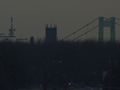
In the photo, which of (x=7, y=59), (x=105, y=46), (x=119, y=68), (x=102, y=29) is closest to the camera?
(x=7, y=59)

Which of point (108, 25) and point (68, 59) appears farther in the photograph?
point (108, 25)

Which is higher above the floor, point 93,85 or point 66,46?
point 66,46

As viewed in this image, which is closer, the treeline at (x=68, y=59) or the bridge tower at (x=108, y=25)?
the treeline at (x=68, y=59)

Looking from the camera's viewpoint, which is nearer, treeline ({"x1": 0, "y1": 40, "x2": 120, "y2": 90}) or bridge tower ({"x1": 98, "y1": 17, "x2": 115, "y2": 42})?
treeline ({"x1": 0, "y1": 40, "x2": 120, "y2": 90})

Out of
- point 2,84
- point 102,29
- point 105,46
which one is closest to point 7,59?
point 2,84

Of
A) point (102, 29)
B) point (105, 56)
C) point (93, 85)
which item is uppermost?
point (102, 29)

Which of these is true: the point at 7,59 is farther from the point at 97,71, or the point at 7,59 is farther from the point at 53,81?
the point at 97,71

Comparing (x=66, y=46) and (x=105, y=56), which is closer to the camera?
(x=105, y=56)

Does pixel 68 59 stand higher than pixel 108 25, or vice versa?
pixel 108 25

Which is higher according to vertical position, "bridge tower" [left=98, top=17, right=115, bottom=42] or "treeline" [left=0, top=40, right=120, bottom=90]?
"bridge tower" [left=98, top=17, right=115, bottom=42]

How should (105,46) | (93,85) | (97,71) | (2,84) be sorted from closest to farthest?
(2,84)
(93,85)
(97,71)
(105,46)

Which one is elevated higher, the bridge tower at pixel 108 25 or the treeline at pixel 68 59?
the bridge tower at pixel 108 25
